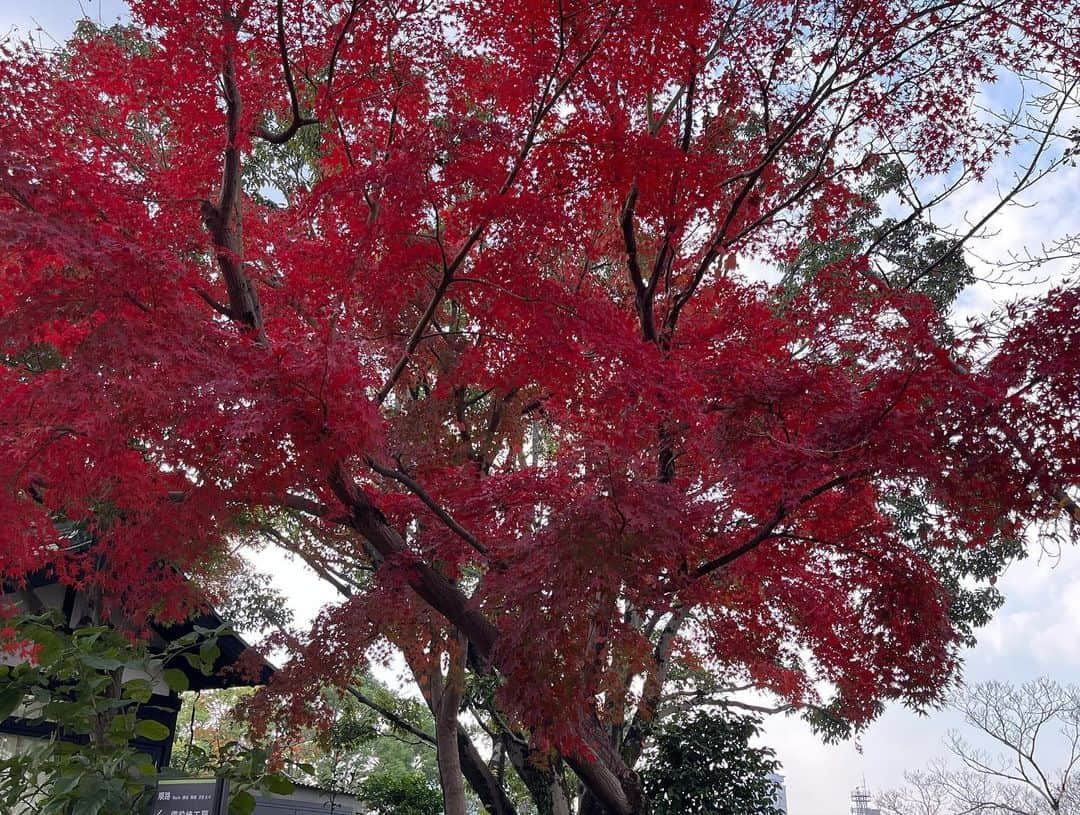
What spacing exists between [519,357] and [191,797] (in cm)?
583

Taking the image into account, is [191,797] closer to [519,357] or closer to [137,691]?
[137,691]

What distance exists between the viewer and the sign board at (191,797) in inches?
117

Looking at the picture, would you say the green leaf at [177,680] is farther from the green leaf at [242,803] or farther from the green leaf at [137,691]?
the green leaf at [242,803]

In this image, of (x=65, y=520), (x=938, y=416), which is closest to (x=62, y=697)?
(x=938, y=416)

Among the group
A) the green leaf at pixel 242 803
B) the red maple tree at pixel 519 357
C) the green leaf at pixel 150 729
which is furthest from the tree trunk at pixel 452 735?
the green leaf at pixel 150 729

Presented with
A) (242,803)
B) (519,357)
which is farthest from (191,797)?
(519,357)

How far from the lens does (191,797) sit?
9.78 ft

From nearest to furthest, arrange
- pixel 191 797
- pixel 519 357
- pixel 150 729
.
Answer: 1. pixel 150 729
2. pixel 191 797
3. pixel 519 357

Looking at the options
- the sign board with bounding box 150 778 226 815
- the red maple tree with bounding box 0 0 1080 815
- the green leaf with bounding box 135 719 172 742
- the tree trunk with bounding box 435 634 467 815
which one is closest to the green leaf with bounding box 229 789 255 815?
the green leaf with bounding box 135 719 172 742

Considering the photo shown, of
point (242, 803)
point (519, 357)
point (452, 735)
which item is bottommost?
point (242, 803)

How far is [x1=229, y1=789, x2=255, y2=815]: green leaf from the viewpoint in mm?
1988

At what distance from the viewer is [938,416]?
582 centimetres

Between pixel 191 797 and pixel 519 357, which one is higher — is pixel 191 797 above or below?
below

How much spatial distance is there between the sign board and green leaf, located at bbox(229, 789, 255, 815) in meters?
1.07
